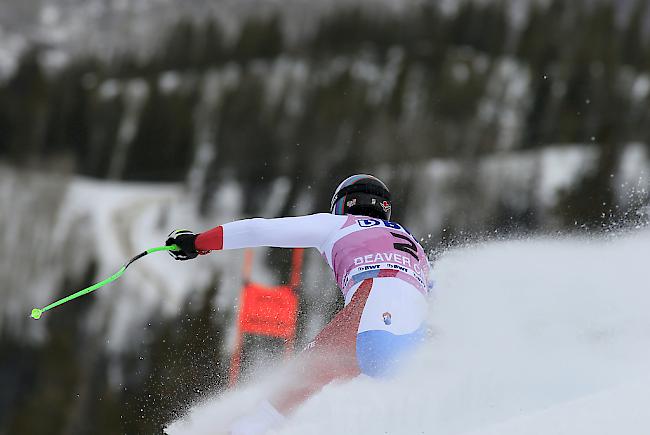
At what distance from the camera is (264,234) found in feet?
16.5

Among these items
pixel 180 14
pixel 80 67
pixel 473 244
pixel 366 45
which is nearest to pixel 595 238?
pixel 473 244

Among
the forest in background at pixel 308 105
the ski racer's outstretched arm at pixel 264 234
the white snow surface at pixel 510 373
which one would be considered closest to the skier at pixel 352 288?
the ski racer's outstretched arm at pixel 264 234

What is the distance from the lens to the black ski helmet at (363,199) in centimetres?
538

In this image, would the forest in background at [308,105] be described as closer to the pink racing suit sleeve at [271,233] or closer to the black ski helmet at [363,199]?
the black ski helmet at [363,199]

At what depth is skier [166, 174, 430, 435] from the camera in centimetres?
469

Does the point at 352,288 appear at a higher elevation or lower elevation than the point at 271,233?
lower

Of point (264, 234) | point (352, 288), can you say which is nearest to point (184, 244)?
point (264, 234)

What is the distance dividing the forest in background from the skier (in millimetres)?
38372

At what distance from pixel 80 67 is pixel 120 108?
1181 centimetres

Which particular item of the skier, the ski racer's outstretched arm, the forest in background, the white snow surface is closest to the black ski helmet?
the skier

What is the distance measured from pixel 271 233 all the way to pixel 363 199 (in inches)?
28.7

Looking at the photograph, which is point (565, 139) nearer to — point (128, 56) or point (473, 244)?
point (128, 56)

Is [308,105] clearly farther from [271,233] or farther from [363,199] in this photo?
[271,233]

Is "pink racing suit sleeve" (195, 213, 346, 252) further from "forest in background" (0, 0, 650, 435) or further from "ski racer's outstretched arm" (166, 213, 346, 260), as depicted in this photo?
"forest in background" (0, 0, 650, 435)
